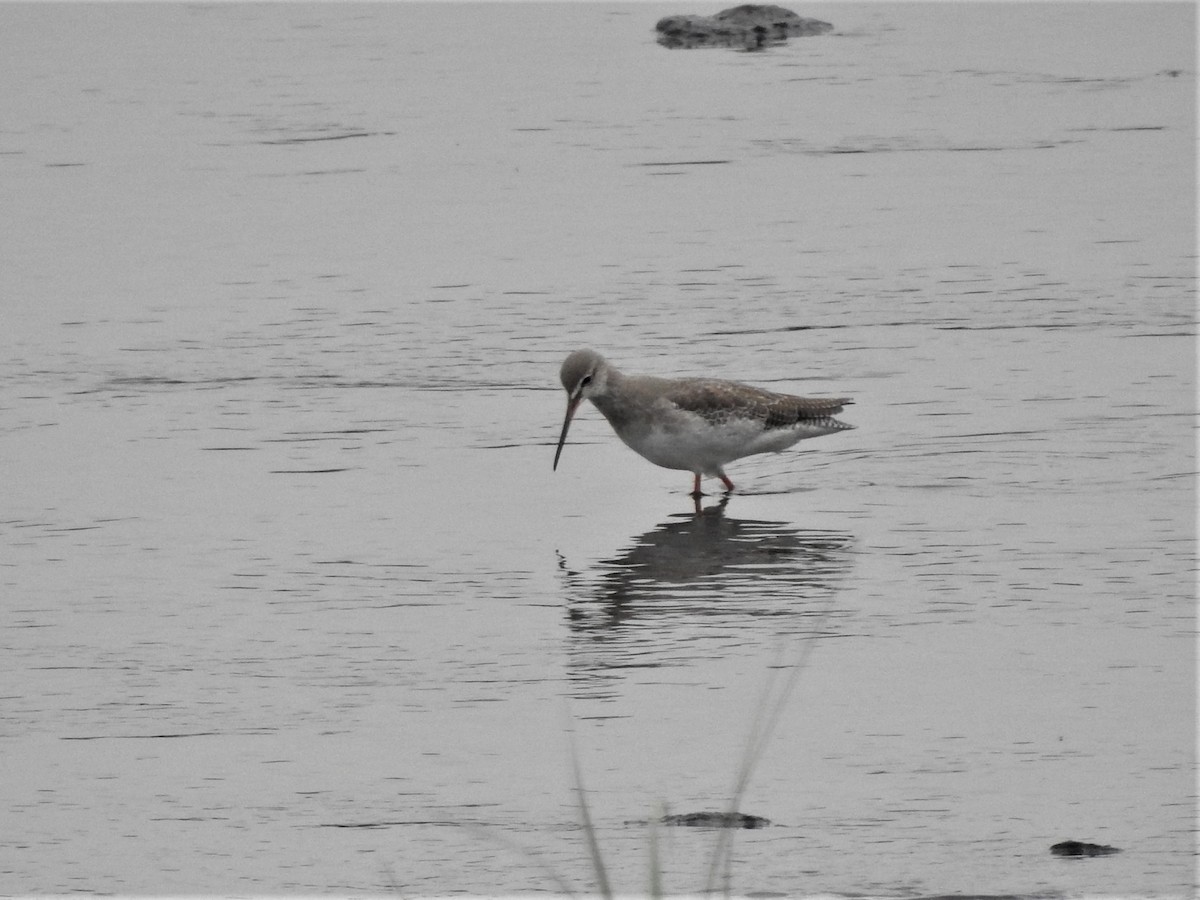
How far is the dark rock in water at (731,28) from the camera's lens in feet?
90.6

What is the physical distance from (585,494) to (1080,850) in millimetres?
5391

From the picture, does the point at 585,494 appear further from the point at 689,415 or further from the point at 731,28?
the point at 731,28

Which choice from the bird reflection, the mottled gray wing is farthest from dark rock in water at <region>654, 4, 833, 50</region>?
the bird reflection

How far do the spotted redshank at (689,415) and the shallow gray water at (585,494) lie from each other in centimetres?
27

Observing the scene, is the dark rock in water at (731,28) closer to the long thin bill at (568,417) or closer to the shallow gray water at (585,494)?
the shallow gray water at (585,494)

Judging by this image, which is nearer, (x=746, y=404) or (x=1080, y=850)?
(x=1080, y=850)

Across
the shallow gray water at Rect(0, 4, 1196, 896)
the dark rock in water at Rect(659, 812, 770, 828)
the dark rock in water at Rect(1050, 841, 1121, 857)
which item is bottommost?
the shallow gray water at Rect(0, 4, 1196, 896)

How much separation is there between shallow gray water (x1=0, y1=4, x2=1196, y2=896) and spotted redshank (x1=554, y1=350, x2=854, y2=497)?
10.7 inches

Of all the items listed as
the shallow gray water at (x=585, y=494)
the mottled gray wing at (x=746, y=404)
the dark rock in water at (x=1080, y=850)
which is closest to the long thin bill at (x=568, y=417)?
the shallow gray water at (x=585, y=494)

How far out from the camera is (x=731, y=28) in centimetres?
2761

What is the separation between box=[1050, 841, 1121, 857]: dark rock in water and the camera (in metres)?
7.19

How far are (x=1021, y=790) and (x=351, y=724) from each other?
2379 millimetres

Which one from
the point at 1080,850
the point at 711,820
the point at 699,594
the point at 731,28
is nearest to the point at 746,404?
the point at 699,594

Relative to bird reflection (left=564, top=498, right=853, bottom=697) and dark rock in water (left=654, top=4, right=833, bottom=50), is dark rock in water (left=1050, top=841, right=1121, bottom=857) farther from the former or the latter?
dark rock in water (left=654, top=4, right=833, bottom=50)
